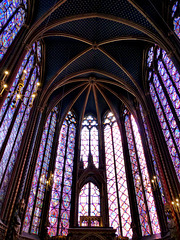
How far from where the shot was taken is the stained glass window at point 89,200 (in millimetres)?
13516

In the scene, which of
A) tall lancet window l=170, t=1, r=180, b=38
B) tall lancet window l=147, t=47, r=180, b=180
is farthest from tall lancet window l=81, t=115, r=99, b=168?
tall lancet window l=170, t=1, r=180, b=38

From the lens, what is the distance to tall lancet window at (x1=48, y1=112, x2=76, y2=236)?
12.8 metres

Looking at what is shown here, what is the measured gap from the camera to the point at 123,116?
720 inches

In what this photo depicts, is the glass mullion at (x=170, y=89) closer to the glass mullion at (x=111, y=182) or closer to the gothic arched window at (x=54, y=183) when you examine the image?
the glass mullion at (x=111, y=182)

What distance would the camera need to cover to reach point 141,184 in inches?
520

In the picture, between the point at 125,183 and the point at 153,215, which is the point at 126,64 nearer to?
the point at 125,183

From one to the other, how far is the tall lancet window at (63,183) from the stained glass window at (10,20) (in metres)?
9.20

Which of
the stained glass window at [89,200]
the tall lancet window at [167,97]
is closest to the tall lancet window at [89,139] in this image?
the stained glass window at [89,200]

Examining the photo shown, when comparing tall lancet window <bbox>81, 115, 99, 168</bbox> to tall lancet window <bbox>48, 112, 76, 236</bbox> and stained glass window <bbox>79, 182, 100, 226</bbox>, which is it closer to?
tall lancet window <bbox>48, 112, 76, 236</bbox>

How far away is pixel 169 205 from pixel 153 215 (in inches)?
94.6

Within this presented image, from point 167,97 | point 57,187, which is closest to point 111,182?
point 57,187

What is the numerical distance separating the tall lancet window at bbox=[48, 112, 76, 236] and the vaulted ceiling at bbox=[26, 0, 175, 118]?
2.49 metres

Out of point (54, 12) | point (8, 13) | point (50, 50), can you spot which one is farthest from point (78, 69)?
point (8, 13)

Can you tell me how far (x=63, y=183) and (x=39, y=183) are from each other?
2.15 m
